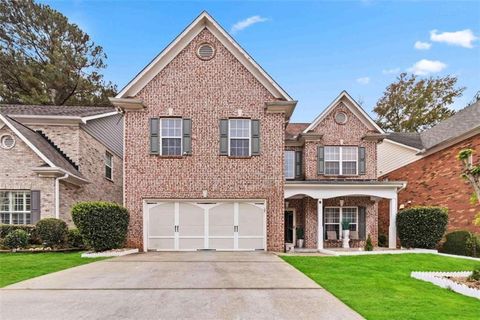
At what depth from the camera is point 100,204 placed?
11922 mm

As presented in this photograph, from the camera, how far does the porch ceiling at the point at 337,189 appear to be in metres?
14.7

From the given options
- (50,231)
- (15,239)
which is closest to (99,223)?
(50,231)

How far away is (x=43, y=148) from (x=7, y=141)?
4.89 ft

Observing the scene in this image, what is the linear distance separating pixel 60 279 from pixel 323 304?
630 cm

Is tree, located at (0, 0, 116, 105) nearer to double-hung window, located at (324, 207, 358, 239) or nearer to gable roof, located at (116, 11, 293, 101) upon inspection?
gable roof, located at (116, 11, 293, 101)

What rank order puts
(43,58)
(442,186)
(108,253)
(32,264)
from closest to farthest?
(32,264), (108,253), (442,186), (43,58)

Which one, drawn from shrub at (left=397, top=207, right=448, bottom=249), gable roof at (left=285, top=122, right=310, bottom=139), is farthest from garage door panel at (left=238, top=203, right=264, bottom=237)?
shrub at (left=397, top=207, right=448, bottom=249)

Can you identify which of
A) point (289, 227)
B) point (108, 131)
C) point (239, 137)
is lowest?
point (289, 227)

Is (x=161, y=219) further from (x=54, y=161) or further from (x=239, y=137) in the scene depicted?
(x=54, y=161)

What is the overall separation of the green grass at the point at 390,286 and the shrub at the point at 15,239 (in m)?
10.3

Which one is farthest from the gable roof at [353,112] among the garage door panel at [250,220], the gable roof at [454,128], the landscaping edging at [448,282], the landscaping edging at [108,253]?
the landscaping edging at [108,253]

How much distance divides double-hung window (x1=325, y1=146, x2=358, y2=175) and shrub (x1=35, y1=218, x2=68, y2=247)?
1282 cm

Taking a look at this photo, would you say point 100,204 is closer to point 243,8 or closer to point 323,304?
point 323,304

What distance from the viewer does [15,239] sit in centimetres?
1273
